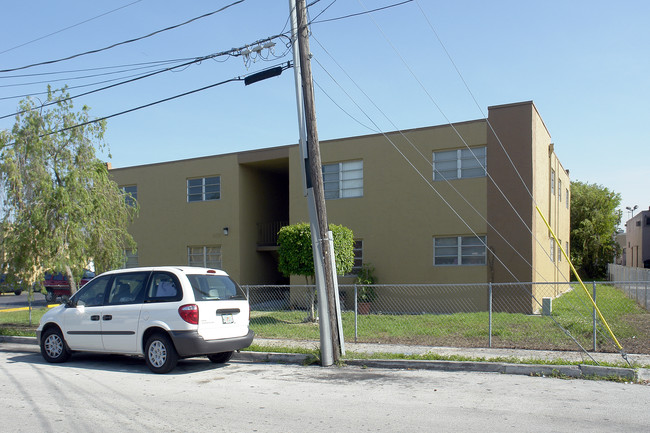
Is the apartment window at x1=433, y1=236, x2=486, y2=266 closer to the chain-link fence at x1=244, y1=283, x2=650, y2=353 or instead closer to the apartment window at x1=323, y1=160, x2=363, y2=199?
the chain-link fence at x1=244, y1=283, x2=650, y2=353

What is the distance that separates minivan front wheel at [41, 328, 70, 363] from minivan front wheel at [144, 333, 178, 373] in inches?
83.5

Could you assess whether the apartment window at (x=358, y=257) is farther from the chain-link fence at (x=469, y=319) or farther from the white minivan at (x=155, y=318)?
the white minivan at (x=155, y=318)

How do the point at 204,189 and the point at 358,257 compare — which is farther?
the point at 204,189

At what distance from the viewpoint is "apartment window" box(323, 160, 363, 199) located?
1980 centimetres

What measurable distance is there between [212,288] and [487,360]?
4781 millimetres

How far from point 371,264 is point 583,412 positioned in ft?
41.5

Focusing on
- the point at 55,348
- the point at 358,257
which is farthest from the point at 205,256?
the point at 55,348

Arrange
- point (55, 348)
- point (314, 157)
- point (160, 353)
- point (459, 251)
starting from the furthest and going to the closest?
point (459, 251) → point (55, 348) → point (314, 157) → point (160, 353)

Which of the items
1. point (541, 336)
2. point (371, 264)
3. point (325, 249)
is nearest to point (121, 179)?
point (371, 264)

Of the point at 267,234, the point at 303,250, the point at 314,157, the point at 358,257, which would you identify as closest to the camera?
the point at 314,157

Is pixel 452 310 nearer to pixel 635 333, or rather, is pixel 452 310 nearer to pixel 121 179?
pixel 635 333

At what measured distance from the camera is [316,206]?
10258 millimetres

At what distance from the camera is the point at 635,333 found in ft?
39.5

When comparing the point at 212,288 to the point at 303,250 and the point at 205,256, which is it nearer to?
the point at 303,250
